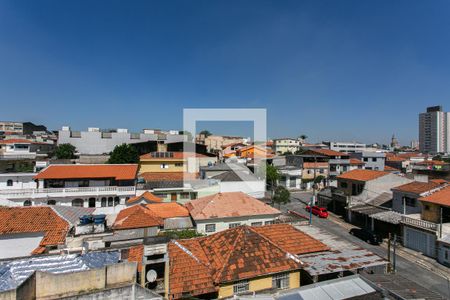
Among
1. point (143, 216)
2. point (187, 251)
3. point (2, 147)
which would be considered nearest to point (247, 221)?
point (143, 216)

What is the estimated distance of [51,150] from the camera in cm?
5775

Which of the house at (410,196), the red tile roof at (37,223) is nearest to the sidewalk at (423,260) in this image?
the house at (410,196)

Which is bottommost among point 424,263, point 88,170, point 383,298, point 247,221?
point 424,263

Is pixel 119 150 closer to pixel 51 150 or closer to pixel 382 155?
pixel 51 150

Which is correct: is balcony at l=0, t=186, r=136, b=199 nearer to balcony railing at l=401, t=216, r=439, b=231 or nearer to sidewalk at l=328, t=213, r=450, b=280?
sidewalk at l=328, t=213, r=450, b=280

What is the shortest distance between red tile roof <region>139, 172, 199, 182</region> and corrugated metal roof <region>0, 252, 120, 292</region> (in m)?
25.1

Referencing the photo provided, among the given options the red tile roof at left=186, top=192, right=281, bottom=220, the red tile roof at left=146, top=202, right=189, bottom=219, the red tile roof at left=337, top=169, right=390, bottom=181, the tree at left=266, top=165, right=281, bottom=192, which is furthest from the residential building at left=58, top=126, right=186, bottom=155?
the red tile roof at left=337, top=169, right=390, bottom=181

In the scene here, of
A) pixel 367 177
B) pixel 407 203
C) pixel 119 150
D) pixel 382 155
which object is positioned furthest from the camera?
pixel 382 155

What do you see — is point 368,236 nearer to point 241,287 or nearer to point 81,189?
point 241,287

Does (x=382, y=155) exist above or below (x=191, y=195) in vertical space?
above

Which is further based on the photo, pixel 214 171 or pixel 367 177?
pixel 214 171

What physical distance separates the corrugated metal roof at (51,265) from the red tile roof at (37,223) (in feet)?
22.7

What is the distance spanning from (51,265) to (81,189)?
19.5m

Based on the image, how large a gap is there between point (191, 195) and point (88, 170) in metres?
12.1
